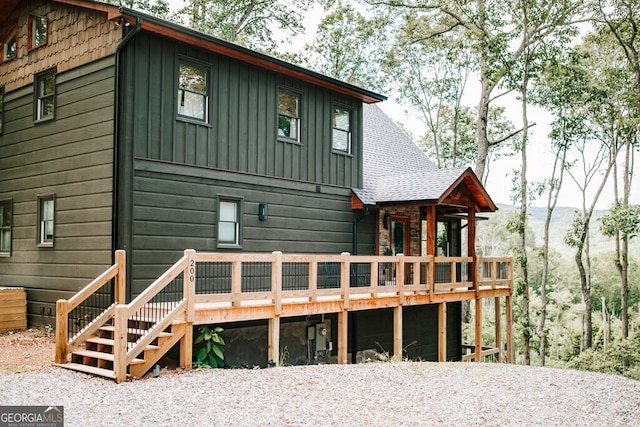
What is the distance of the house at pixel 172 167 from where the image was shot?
37.4 ft

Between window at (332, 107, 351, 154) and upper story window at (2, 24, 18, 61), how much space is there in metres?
7.90

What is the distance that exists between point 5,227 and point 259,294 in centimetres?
751

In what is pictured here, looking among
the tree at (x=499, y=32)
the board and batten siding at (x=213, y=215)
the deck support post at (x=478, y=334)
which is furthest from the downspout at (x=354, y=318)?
the tree at (x=499, y=32)

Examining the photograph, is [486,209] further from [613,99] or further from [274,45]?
[274,45]

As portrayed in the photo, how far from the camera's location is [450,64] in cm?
3148

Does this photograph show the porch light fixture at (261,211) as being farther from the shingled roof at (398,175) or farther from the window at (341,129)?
the window at (341,129)

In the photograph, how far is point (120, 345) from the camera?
8.61 meters

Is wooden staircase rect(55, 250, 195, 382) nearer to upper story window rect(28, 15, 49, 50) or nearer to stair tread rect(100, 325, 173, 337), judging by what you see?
stair tread rect(100, 325, 173, 337)

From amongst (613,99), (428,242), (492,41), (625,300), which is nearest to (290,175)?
(428,242)

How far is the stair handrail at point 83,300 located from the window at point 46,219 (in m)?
2.93

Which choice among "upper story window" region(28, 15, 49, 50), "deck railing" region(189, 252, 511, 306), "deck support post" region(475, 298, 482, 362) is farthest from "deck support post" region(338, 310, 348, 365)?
"upper story window" region(28, 15, 49, 50)

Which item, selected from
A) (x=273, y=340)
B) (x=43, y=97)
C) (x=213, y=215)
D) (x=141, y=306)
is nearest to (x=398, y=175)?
(x=213, y=215)

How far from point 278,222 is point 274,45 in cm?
1605

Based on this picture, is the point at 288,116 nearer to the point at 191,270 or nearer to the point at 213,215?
the point at 213,215
